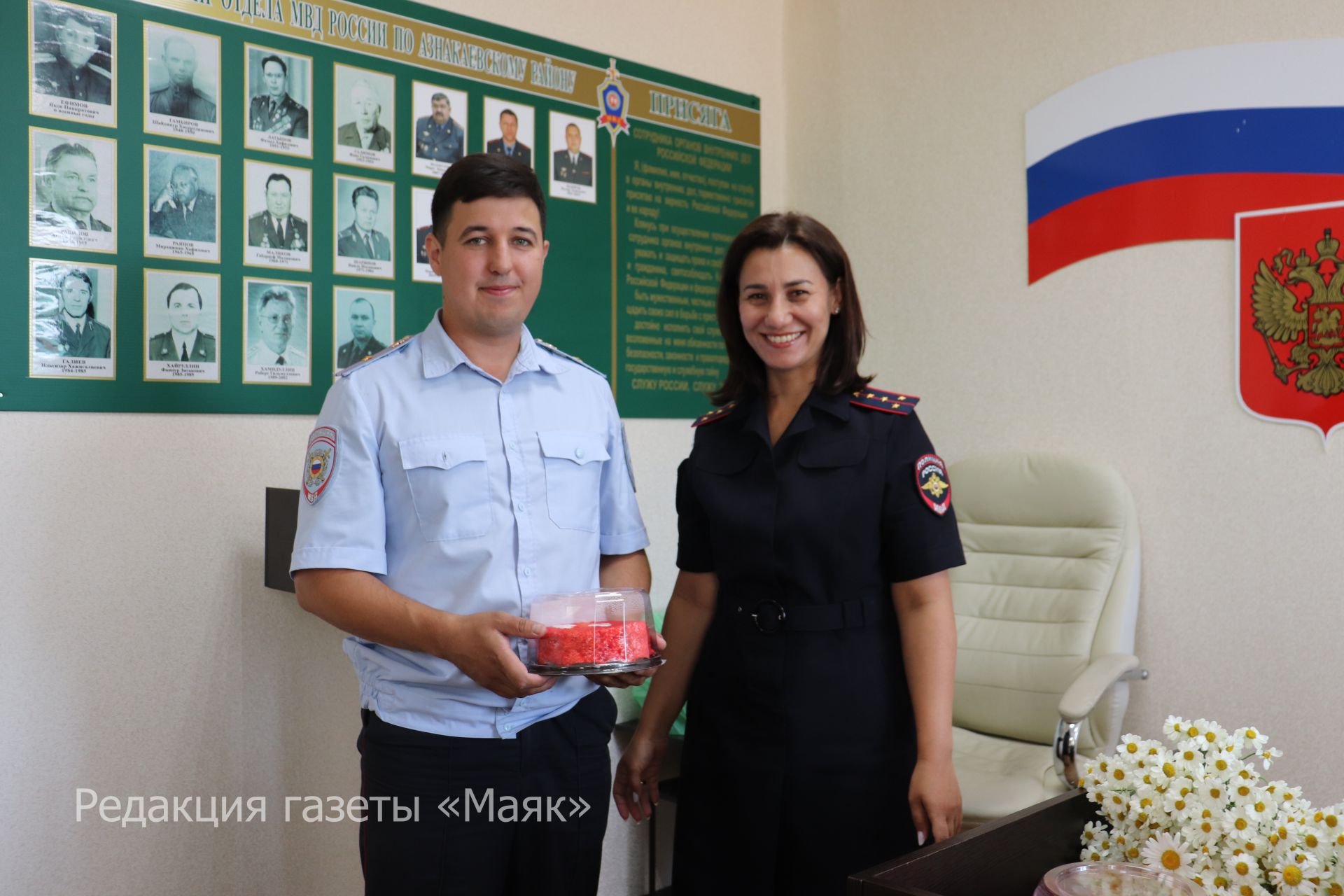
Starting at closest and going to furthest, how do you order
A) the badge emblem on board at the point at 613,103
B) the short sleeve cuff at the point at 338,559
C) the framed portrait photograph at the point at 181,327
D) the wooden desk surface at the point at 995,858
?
the wooden desk surface at the point at 995,858, the short sleeve cuff at the point at 338,559, the framed portrait photograph at the point at 181,327, the badge emblem on board at the point at 613,103

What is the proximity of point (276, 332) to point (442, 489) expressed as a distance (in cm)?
101

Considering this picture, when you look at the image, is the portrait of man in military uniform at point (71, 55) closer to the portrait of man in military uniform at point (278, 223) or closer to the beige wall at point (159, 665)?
the portrait of man in military uniform at point (278, 223)

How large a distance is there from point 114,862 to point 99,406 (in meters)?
0.90

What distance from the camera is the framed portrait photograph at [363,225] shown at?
97.9 inches

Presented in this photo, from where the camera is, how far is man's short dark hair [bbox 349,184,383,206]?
2508 millimetres

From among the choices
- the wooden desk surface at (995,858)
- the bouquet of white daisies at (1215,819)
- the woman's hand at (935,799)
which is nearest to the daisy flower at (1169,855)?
the bouquet of white daisies at (1215,819)

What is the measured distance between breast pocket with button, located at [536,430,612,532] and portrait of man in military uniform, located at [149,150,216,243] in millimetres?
1062

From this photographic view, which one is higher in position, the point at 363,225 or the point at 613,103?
the point at 613,103

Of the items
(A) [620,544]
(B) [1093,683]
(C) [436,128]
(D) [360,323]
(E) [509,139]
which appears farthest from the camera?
(E) [509,139]

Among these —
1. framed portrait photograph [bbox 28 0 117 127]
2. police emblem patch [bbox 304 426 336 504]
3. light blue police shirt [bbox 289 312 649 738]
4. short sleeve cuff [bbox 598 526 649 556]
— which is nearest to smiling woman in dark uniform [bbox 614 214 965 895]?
short sleeve cuff [bbox 598 526 649 556]

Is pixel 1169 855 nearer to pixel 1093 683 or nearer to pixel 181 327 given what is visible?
pixel 1093 683

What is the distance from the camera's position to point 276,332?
2381 mm

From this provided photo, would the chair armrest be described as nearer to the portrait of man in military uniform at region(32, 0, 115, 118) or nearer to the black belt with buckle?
the black belt with buckle

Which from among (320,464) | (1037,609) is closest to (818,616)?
(320,464)
